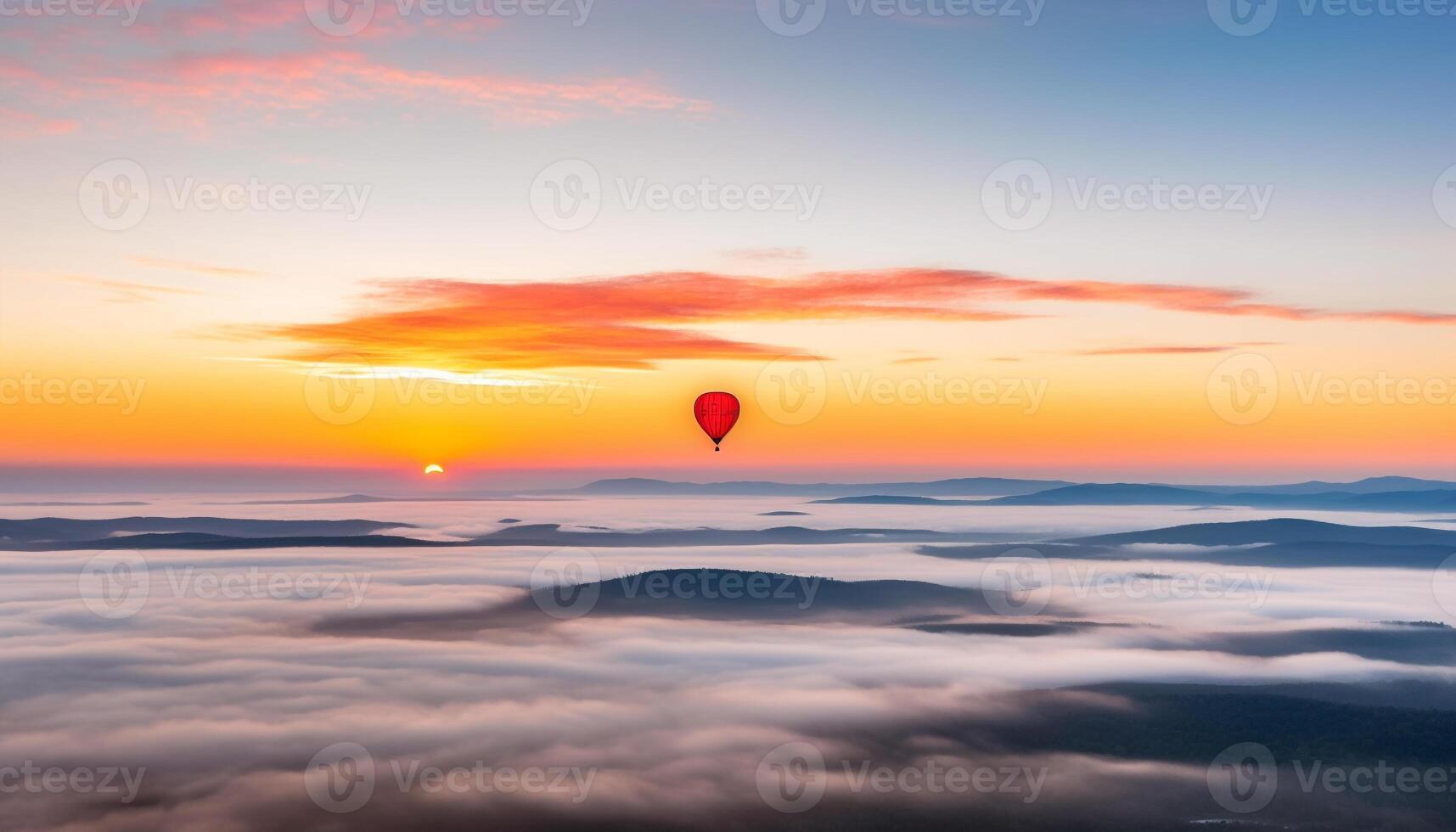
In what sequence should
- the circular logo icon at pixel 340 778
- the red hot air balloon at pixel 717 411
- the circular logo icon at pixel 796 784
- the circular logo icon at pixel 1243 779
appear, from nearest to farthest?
the red hot air balloon at pixel 717 411 → the circular logo icon at pixel 1243 779 → the circular logo icon at pixel 340 778 → the circular logo icon at pixel 796 784

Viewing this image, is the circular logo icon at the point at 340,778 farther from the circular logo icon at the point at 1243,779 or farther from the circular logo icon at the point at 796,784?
the circular logo icon at the point at 1243,779

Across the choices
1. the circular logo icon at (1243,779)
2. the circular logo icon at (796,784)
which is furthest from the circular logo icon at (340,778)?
the circular logo icon at (1243,779)

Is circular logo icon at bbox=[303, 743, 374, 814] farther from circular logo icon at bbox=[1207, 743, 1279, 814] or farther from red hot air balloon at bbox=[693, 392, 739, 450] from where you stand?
circular logo icon at bbox=[1207, 743, 1279, 814]

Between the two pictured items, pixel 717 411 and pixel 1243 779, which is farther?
pixel 1243 779

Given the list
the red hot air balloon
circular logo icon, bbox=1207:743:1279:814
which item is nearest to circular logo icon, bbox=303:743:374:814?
the red hot air balloon

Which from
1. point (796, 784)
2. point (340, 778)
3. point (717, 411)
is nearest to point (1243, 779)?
point (796, 784)

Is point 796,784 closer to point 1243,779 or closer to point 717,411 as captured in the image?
point 1243,779

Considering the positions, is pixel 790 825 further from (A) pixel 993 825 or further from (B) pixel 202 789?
(B) pixel 202 789
